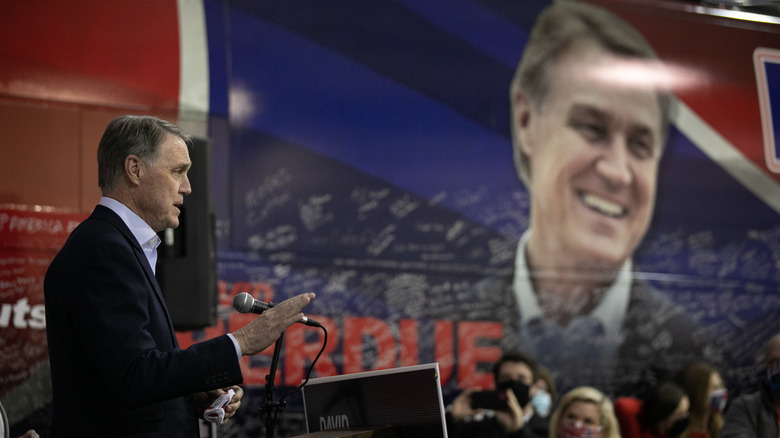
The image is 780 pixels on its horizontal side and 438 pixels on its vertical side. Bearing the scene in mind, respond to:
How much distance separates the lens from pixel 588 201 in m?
5.76

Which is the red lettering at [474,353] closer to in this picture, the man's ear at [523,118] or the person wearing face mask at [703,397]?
the man's ear at [523,118]

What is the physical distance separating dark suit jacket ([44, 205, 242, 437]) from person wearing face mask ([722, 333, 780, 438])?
308 cm

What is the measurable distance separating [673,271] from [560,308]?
Answer: 2.96 ft

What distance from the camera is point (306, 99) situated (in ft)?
16.6

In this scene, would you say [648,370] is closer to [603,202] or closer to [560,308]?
[560,308]

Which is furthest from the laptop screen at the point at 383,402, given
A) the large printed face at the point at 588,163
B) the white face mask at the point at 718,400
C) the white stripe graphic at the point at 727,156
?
the white stripe graphic at the point at 727,156

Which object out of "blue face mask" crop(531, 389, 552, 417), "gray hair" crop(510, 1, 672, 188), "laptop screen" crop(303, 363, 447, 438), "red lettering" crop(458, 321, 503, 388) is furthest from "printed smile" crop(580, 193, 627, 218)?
"laptop screen" crop(303, 363, 447, 438)

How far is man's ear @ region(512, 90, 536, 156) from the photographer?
5.67 meters

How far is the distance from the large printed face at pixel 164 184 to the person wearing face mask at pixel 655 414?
427 cm

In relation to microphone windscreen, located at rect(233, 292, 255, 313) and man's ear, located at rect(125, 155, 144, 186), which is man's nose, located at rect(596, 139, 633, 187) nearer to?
microphone windscreen, located at rect(233, 292, 255, 313)

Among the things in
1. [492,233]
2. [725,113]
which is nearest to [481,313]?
[492,233]

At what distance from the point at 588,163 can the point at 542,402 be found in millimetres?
1565

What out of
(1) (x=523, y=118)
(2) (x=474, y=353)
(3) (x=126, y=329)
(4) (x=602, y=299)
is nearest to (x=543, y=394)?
(2) (x=474, y=353)

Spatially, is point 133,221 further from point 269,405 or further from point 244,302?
point 269,405
